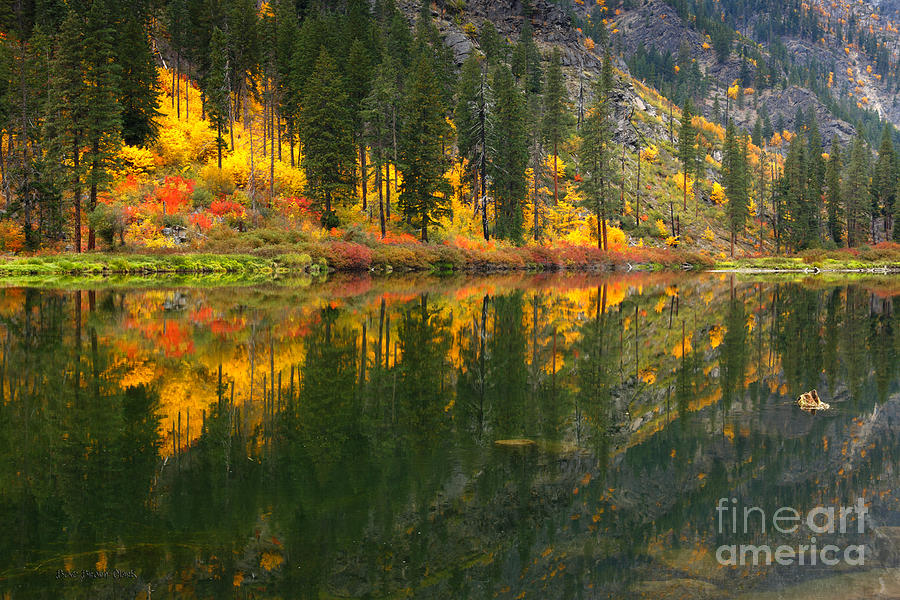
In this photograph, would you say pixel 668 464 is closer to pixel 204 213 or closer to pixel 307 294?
pixel 307 294

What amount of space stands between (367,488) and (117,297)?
2345 cm

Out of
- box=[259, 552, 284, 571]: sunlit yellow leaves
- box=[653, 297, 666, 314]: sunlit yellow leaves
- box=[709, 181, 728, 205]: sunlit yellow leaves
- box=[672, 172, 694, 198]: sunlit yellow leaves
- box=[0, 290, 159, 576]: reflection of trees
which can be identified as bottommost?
box=[259, 552, 284, 571]: sunlit yellow leaves

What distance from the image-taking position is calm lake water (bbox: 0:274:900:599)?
5250 millimetres

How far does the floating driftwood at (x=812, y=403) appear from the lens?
10.9 meters

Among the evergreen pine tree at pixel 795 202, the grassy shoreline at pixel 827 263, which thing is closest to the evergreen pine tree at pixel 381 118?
the grassy shoreline at pixel 827 263

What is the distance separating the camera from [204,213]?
51031 mm

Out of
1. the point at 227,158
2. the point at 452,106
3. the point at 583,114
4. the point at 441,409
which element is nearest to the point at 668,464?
the point at 441,409

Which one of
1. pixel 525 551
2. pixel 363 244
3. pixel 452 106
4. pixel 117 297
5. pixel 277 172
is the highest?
pixel 452 106

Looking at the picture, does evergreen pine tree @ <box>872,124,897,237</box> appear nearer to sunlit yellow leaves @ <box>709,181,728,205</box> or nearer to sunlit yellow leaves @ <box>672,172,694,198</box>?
sunlit yellow leaves @ <box>709,181,728,205</box>

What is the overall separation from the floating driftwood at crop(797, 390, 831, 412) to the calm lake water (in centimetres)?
23

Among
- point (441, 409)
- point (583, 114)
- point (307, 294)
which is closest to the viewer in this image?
point (441, 409)

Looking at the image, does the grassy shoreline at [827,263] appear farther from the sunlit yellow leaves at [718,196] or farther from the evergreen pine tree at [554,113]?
the evergreen pine tree at [554,113]

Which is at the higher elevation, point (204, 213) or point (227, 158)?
point (227, 158)

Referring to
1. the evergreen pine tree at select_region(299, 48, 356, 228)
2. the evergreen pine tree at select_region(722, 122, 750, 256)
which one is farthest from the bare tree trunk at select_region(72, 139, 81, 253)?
the evergreen pine tree at select_region(722, 122, 750, 256)
